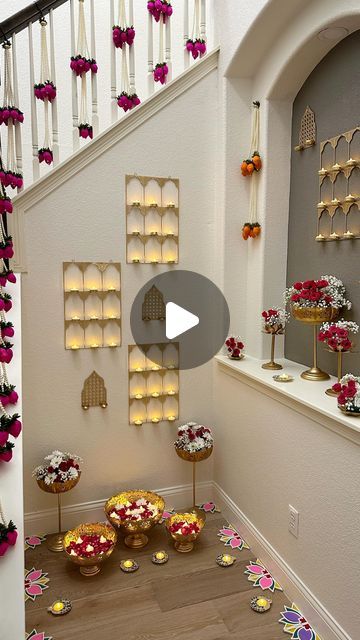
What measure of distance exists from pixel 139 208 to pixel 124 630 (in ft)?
6.58

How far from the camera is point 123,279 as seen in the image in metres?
2.63

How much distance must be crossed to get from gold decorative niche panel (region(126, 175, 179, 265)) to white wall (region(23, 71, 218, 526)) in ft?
0.14

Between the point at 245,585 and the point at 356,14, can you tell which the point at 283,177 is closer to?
the point at 356,14

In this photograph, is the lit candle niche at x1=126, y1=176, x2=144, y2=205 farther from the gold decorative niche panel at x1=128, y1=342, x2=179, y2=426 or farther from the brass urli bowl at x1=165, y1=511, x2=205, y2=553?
the brass urli bowl at x1=165, y1=511, x2=205, y2=553

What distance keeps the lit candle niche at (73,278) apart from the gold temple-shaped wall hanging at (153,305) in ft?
1.21

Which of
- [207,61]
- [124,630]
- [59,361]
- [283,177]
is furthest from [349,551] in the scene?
[207,61]

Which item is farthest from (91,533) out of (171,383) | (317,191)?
(317,191)

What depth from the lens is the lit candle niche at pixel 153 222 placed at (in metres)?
2.64

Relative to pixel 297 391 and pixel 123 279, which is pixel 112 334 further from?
pixel 297 391

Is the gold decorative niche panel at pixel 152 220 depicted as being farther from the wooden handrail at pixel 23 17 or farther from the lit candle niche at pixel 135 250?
the wooden handrail at pixel 23 17

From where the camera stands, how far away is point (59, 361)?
256cm

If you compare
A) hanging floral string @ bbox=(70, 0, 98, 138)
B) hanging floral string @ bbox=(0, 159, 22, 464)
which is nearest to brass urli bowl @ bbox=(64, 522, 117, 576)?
hanging floral string @ bbox=(0, 159, 22, 464)

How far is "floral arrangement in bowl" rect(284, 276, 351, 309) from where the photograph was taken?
6.92 feet

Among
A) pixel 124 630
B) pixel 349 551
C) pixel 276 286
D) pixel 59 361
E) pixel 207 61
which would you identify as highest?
pixel 207 61
